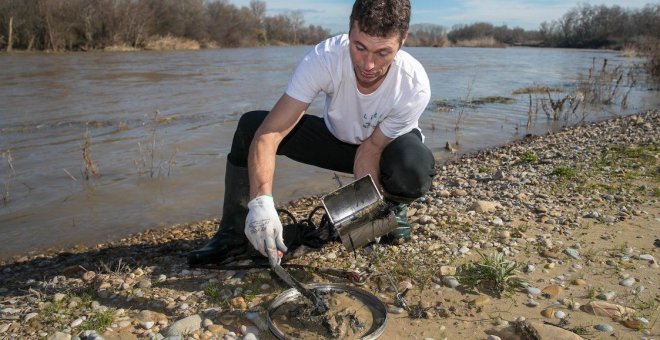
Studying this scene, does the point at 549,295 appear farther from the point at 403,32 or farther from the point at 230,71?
the point at 230,71

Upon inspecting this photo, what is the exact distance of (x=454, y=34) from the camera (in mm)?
91375

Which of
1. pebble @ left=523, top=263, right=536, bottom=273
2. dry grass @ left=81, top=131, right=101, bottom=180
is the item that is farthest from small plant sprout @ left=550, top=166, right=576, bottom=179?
dry grass @ left=81, top=131, right=101, bottom=180

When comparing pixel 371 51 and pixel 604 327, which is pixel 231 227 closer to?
pixel 371 51

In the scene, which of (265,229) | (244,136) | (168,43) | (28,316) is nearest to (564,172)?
(244,136)

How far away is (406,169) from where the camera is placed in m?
2.77

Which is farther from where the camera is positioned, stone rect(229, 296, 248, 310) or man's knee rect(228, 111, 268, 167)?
man's knee rect(228, 111, 268, 167)

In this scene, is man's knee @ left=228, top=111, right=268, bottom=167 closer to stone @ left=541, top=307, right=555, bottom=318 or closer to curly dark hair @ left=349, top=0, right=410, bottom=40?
curly dark hair @ left=349, top=0, right=410, bottom=40

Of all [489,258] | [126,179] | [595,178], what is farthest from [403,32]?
[126,179]

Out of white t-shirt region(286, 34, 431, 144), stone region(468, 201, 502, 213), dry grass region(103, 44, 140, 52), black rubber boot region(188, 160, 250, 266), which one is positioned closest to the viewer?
white t-shirt region(286, 34, 431, 144)

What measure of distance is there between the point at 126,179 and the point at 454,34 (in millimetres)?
92190

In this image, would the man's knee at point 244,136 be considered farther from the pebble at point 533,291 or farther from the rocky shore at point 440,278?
the pebble at point 533,291

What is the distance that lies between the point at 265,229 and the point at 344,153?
1.02 meters

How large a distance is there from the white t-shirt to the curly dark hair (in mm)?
330

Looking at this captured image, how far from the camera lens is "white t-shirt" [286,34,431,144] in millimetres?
2664
